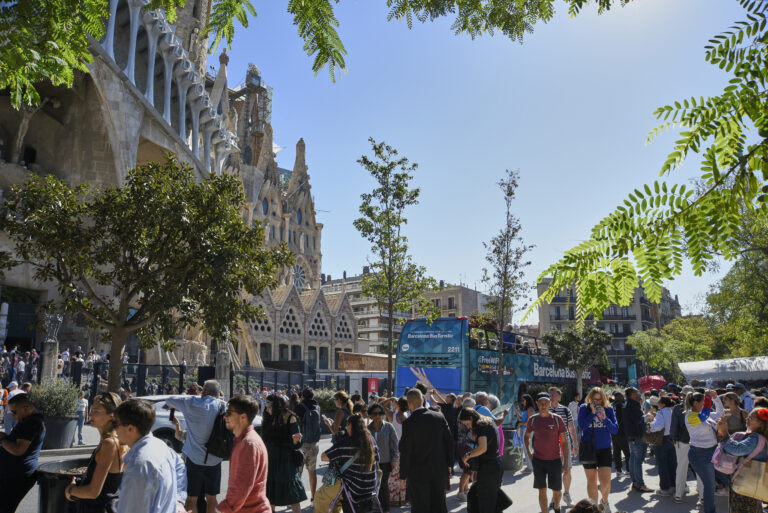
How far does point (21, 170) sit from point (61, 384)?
18622 mm

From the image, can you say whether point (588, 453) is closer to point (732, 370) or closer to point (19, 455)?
point (19, 455)

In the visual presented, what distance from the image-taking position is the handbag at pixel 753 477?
5125 mm

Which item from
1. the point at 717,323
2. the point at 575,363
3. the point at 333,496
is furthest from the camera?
the point at 575,363

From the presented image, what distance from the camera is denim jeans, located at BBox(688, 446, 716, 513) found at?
7070 millimetres

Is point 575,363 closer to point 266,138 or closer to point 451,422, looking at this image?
point 451,422

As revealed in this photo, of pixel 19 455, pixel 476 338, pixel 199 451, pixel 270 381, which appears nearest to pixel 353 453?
pixel 199 451

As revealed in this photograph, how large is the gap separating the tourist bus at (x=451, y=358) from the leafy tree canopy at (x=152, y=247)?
5.71m

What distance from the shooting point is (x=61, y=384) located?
42.4ft

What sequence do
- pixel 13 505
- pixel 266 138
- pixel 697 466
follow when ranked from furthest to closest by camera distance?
1. pixel 266 138
2. pixel 697 466
3. pixel 13 505

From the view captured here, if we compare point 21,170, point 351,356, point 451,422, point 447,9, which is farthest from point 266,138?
point 447,9

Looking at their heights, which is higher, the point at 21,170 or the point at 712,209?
the point at 21,170

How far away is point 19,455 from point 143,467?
265 cm

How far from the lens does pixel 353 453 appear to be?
5.98m

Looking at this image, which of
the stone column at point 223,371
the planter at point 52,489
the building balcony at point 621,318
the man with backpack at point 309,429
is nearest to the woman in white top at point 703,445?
the man with backpack at point 309,429
